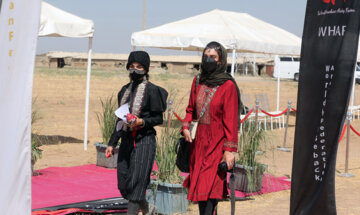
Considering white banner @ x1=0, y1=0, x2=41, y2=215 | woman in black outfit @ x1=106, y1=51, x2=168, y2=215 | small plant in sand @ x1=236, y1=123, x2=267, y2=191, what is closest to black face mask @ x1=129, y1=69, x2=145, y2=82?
woman in black outfit @ x1=106, y1=51, x2=168, y2=215

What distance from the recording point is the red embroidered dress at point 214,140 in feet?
16.3

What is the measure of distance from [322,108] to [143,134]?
157 cm

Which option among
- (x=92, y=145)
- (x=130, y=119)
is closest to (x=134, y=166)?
(x=130, y=119)

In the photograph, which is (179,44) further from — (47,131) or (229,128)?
(229,128)

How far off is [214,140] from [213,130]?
0.27ft

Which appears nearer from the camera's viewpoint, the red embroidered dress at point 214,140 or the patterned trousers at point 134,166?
the red embroidered dress at point 214,140

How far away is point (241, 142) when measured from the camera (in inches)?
322

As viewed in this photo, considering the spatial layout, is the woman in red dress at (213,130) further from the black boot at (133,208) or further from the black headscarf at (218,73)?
the black boot at (133,208)

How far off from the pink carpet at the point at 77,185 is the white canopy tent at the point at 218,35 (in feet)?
15.4

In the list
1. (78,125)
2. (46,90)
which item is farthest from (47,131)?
(46,90)

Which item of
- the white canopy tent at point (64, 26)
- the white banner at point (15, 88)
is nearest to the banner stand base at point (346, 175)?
the white canopy tent at point (64, 26)

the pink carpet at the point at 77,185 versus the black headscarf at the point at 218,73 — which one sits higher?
the black headscarf at the point at 218,73

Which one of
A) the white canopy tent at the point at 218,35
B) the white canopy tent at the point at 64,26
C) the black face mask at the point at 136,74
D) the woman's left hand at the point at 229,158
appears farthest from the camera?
the white canopy tent at the point at 218,35

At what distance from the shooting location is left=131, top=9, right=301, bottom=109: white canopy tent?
13.6 metres
